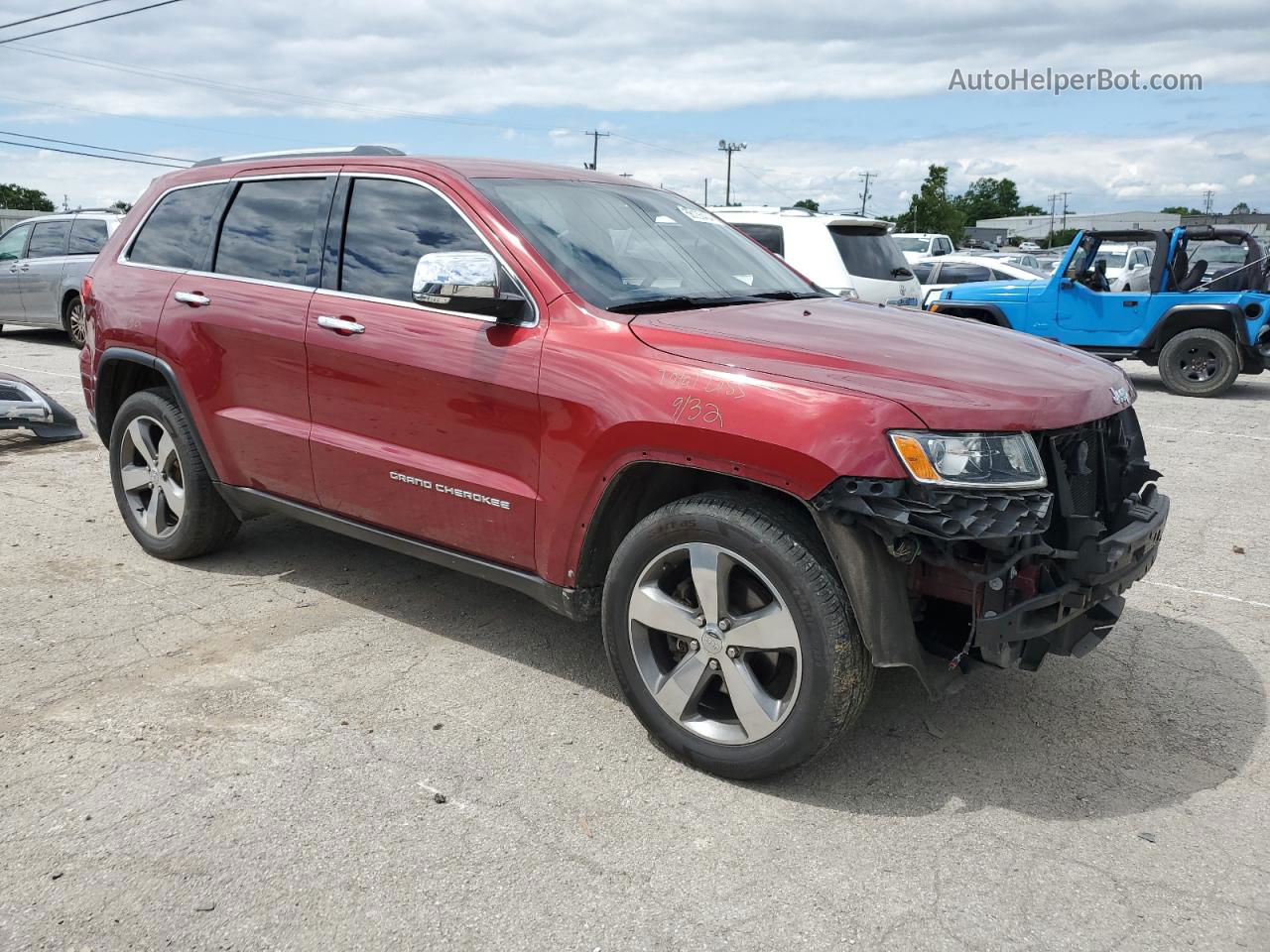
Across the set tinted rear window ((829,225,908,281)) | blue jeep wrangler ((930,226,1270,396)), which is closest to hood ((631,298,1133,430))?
tinted rear window ((829,225,908,281))

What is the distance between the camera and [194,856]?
2.88 m

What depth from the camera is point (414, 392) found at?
3.92 m

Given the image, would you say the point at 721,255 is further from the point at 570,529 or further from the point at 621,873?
the point at 621,873

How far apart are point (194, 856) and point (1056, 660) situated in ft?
10.4

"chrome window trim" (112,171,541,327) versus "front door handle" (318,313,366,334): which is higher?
"chrome window trim" (112,171,541,327)

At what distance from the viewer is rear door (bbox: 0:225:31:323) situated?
15172 mm

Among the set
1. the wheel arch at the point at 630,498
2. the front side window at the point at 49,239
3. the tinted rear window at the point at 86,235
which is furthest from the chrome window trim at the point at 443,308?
the front side window at the point at 49,239

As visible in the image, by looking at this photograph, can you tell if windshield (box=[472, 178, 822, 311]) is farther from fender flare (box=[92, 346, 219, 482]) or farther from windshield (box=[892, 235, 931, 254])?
windshield (box=[892, 235, 931, 254])

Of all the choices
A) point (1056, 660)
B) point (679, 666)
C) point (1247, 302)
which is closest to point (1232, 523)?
point (1056, 660)

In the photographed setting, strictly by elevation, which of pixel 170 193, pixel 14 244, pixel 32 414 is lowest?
pixel 32 414

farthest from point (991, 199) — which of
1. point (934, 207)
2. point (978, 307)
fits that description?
point (978, 307)

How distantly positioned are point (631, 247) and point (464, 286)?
0.78m

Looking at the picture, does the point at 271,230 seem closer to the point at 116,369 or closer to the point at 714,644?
the point at 116,369

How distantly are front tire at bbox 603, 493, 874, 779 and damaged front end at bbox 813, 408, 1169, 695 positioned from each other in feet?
0.44
